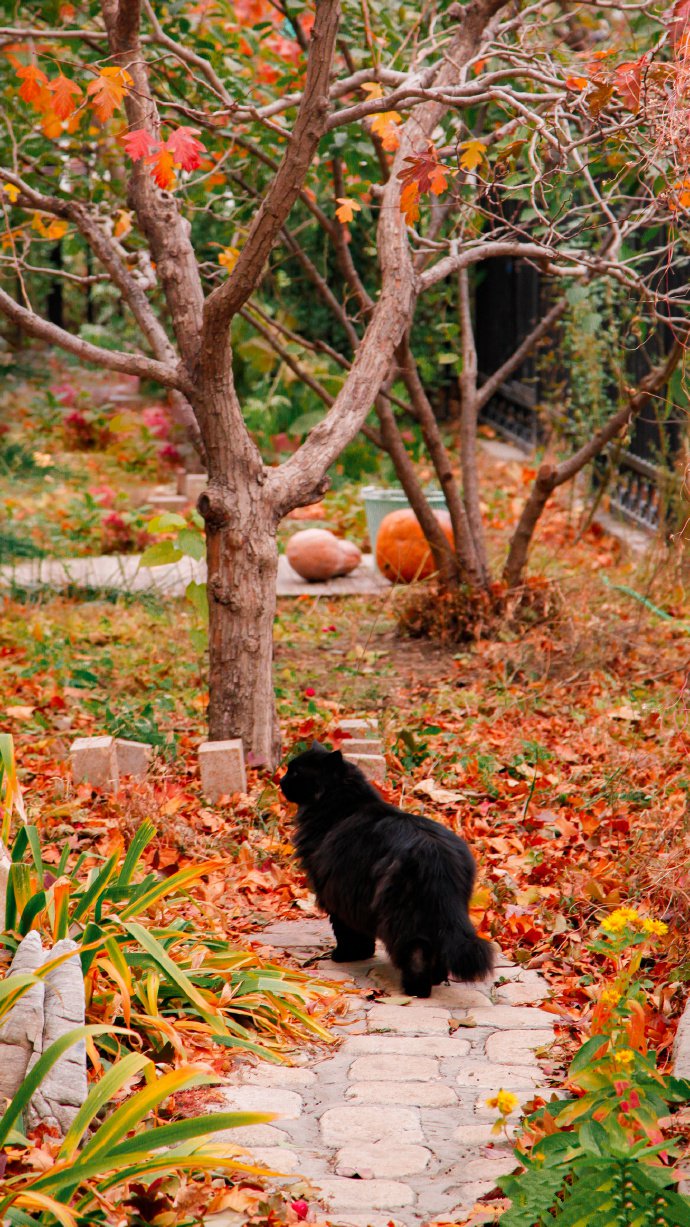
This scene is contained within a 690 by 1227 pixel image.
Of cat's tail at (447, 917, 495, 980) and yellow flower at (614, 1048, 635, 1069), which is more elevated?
yellow flower at (614, 1048, 635, 1069)

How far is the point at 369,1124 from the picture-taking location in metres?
2.93

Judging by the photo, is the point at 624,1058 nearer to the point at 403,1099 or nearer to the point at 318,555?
the point at 403,1099

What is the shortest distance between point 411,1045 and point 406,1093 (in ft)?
0.96

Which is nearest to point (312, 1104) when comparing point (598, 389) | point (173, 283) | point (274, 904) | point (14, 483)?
point (274, 904)

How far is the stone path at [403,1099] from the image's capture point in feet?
8.64

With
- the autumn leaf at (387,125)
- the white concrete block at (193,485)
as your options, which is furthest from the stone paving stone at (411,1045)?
the white concrete block at (193,485)

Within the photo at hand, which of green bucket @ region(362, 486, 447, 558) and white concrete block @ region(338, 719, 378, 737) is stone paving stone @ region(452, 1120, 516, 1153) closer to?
white concrete block @ region(338, 719, 378, 737)

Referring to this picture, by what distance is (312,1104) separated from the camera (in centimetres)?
303

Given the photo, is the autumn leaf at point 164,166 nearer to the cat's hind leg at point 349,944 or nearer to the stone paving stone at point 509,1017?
the cat's hind leg at point 349,944

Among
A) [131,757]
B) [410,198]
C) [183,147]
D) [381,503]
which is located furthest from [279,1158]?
[381,503]

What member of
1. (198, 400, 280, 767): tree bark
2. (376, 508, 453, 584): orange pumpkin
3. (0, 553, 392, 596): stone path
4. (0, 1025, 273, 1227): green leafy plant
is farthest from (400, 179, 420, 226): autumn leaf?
(0, 553, 392, 596): stone path

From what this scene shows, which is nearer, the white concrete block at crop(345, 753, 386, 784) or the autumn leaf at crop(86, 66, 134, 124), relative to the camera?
the autumn leaf at crop(86, 66, 134, 124)

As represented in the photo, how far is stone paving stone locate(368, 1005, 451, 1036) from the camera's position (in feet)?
11.4

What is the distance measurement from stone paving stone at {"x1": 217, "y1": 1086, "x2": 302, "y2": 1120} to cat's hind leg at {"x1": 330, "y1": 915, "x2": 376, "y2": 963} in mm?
861
